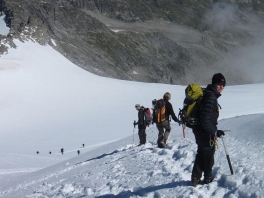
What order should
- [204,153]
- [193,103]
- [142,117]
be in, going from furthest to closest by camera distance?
[142,117], [204,153], [193,103]

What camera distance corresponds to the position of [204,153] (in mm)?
6484

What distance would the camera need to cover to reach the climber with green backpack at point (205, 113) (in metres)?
6.09

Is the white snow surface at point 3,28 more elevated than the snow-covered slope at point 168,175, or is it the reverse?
the white snow surface at point 3,28

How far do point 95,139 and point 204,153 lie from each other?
61.8ft

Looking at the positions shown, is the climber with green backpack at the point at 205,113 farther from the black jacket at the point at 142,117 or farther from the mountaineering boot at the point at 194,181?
the black jacket at the point at 142,117

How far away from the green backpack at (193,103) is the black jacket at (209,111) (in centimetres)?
9

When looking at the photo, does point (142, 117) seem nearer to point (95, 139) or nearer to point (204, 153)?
point (204, 153)

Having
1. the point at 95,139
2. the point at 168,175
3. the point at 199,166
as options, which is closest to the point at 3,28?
the point at 95,139

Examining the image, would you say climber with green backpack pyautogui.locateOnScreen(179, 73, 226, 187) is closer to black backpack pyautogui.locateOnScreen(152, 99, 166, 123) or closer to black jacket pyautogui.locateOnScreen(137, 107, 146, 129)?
black backpack pyautogui.locateOnScreen(152, 99, 166, 123)

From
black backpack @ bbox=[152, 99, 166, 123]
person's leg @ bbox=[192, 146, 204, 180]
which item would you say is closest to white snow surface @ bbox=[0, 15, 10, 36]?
black backpack @ bbox=[152, 99, 166, 123]

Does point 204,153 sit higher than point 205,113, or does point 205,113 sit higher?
point 205,113

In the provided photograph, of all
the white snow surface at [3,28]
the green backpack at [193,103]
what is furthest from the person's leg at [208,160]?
the white snow surface at [3,28]

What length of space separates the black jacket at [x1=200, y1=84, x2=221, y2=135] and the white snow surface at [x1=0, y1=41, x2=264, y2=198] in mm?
999

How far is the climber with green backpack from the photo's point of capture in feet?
20.0
